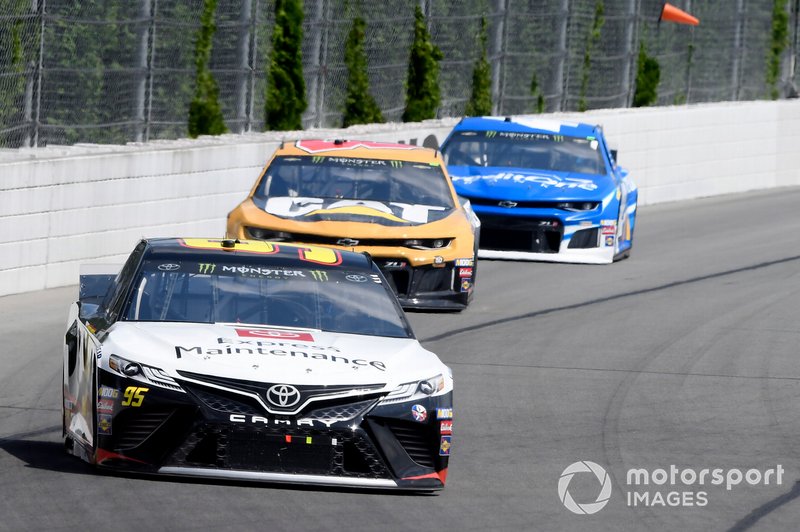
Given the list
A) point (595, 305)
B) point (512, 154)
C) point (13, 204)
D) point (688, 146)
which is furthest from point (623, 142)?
point (13, 204)

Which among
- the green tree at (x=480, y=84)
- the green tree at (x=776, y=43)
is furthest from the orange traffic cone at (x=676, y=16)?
the green tree at (x=480, y=84)

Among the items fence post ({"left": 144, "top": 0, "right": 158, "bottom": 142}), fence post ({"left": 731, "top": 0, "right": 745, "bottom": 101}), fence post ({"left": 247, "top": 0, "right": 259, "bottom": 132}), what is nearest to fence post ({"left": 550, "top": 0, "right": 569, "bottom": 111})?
fence post ({"left": 731, "top": 0, "right": 745, "bottom": 101})

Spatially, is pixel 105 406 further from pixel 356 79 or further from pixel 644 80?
pixel 644 80

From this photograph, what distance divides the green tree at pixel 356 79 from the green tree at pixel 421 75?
4.75 feet

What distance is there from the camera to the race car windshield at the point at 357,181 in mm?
15156

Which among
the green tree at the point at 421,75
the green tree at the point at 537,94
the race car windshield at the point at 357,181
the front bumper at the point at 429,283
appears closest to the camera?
the front bumper at the point at 429,283

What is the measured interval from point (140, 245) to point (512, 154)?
1049 cm

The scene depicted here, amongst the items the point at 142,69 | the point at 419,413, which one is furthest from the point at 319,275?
the point at 142,69

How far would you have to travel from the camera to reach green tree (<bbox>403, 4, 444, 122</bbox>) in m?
24.3

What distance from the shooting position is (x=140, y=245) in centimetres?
916

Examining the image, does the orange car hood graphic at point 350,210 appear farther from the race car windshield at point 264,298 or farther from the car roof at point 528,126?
the race car windshield at point 264,298

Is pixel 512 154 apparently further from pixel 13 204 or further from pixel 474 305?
pixel 13 204

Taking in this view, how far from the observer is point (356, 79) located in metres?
22.9

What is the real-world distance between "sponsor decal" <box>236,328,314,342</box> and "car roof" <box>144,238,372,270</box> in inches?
27.7
